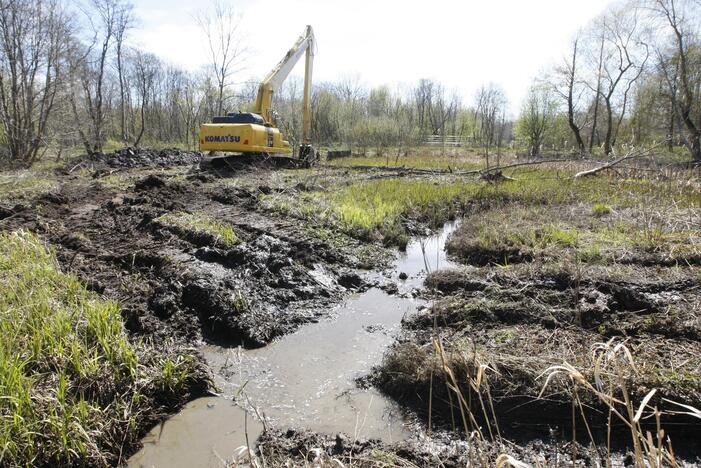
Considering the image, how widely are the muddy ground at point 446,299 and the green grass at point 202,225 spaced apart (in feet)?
0.19

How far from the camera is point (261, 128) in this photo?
14.1 meters

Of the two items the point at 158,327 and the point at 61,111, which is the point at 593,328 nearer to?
the point at 158,327

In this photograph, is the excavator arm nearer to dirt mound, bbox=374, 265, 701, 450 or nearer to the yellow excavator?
the yellow excavator

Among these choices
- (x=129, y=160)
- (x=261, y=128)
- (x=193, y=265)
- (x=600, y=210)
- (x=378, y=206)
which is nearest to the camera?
(x=193, y=265)

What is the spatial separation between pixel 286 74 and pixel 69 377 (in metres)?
15.3

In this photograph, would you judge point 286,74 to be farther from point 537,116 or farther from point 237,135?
point 537,116

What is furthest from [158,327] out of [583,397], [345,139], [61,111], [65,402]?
[345,139]

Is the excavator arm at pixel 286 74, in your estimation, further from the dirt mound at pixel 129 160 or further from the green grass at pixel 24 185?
the green grass at pixel 24 185

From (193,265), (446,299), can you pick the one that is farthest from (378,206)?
(193,265)

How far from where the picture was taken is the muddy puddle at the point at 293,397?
3.04 m

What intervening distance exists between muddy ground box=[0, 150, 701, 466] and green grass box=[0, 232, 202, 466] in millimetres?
472

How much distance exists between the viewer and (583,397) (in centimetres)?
309

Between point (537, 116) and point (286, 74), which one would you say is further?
point (537, 116)

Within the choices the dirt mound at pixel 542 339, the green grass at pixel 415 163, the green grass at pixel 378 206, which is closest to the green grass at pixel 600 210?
the green grass at pixel 378 206
